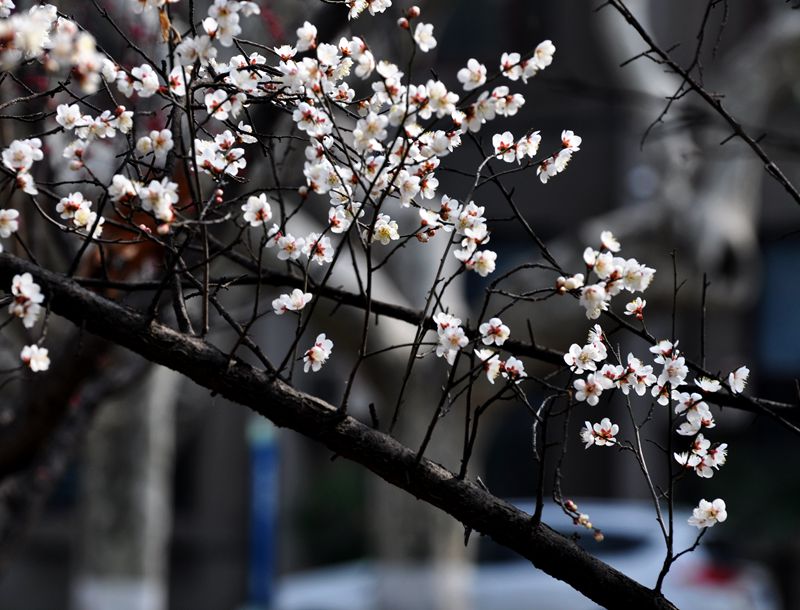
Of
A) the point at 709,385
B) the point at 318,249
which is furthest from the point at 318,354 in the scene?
the point at 709,385

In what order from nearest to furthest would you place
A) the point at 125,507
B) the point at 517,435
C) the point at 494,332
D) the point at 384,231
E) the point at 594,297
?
Result: 1. the point at 594,297
2. the point at 494,332
3. the point at 384,231
4. the point at 125,507
5. the point at 517,435

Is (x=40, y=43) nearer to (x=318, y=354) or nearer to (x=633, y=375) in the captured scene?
(x=318, y=354)

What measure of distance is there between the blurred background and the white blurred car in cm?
3

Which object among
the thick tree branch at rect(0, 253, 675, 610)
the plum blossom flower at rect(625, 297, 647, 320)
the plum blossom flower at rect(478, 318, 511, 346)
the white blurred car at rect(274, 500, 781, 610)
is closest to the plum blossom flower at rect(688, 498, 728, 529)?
the thick tree branch at rect(0, 253, 675, 610)

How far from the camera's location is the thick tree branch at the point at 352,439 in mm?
2150

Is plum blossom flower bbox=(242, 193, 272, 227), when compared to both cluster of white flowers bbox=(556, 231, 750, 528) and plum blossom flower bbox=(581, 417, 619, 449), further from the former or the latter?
plum blossom flower bbox=(581, 417, 619, 449)

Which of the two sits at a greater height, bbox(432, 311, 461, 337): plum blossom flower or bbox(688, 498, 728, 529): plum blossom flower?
bbox(432, 311, 461, 337): plum blossom flower

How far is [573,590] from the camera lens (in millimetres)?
8938

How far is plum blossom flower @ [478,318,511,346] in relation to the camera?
222 cm

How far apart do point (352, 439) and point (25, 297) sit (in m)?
0.68

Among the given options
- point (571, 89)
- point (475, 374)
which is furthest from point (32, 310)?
point (571, 89)

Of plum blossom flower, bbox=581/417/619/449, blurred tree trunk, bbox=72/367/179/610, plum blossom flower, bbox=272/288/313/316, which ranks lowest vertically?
plum blossom flower, bbox=581/417/619/449

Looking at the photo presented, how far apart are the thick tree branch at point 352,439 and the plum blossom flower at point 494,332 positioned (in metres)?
0.28

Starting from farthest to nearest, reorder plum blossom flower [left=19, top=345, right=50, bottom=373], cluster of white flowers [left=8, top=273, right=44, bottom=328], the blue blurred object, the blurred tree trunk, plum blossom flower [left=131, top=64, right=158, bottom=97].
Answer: the blue blurred object
the blurred tree trunk
plum blossom flower [left=131, top=64, right=158, bottom=97]
plum blossom flower [left=19, top=345, right=50, bottom=373]
cluster of white flowers [left=8, top=273, right=44, bottom=328]
